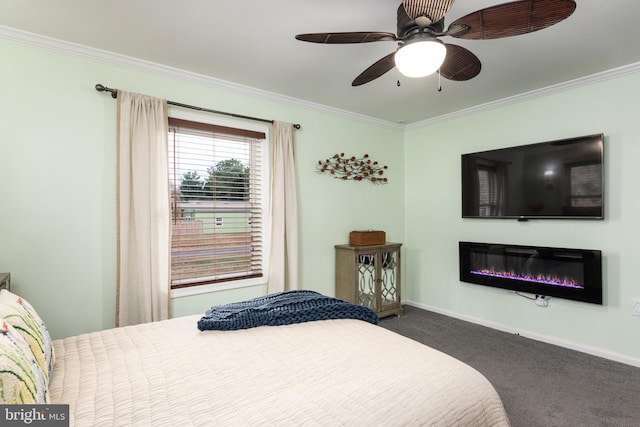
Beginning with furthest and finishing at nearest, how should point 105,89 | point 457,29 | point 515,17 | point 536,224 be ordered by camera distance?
1. point 536,224
2. point 105,89
3. point 457,29
4. point 515,17

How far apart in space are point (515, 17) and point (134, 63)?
2676mm

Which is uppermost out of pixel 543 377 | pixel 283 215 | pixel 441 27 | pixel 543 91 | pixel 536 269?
pixel 543 91

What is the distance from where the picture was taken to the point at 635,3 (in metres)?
1.95

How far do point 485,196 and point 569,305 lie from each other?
1.31 meters

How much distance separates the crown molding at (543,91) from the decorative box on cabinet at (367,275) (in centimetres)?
Result: 171

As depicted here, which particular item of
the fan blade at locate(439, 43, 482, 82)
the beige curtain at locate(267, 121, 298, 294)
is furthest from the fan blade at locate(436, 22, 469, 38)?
the beige curtain at locate(267, 121, 298, 294)

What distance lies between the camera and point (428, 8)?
1.58 meters

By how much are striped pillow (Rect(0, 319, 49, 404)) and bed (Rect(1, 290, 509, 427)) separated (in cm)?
12

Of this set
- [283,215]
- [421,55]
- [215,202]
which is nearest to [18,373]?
[421,55]

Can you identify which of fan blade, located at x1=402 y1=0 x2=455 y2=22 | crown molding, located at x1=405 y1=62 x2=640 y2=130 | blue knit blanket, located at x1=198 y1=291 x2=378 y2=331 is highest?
crown molding, located at x1=405 y1=62 x2=640 y2=130

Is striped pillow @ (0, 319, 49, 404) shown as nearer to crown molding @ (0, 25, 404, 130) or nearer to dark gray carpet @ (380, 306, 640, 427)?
crown molding @ (0, 25, 404, 130)

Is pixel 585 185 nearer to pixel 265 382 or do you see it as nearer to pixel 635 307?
pixel 635 307

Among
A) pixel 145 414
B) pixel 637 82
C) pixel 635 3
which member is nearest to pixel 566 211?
pixel 637 82

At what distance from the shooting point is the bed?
3.62ft
